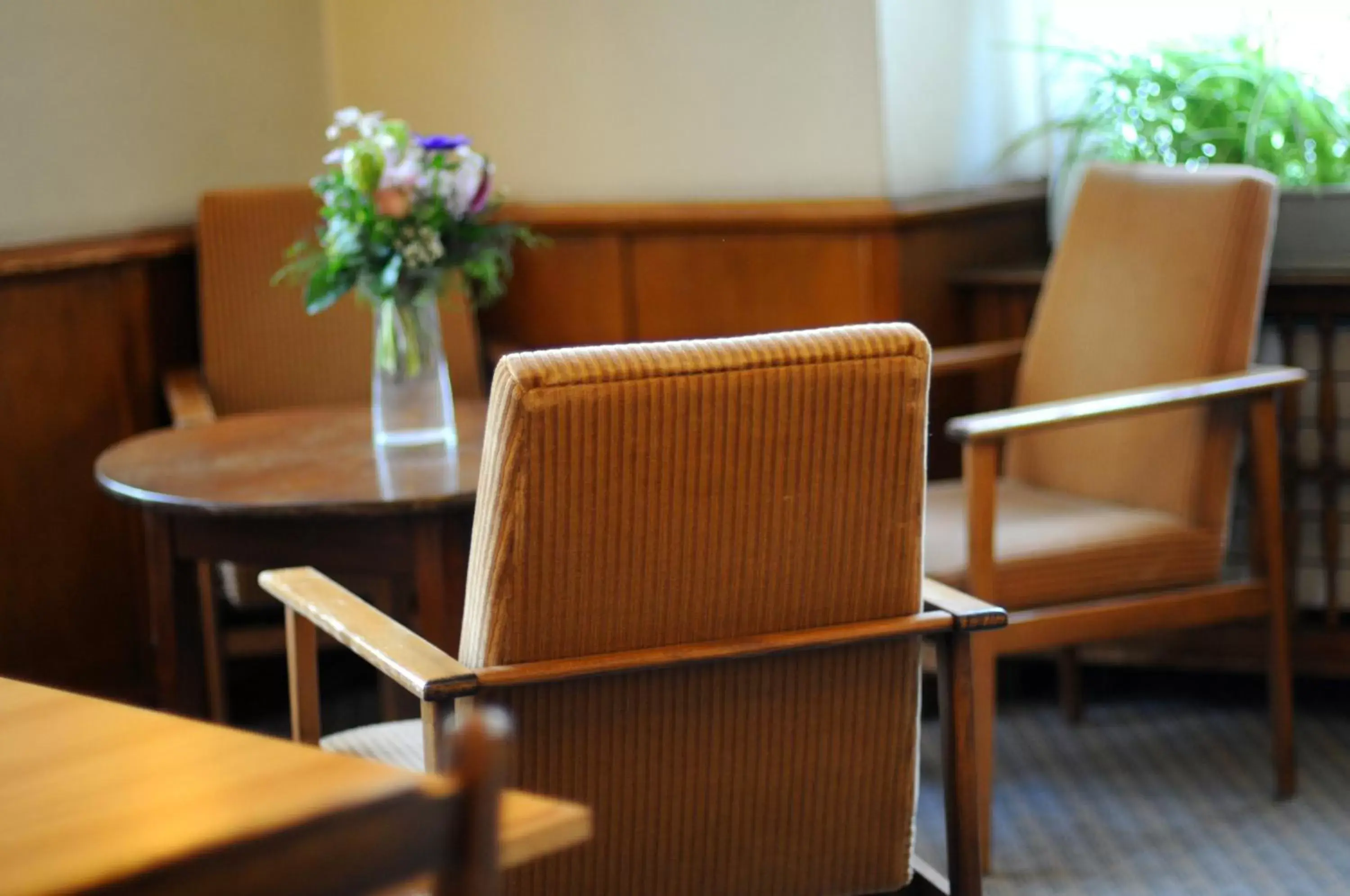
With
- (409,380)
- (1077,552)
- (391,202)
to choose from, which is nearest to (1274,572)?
(1077,552)

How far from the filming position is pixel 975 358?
3.12m

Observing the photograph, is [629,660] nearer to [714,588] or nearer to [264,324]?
[714,588]

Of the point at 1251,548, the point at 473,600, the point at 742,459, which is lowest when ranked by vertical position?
the point at 1251,548

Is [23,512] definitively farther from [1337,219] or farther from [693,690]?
[1337,219]

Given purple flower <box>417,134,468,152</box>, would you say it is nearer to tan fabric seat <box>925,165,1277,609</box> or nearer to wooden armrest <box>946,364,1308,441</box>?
wooden armrest <box>946,364,1308,441</box>

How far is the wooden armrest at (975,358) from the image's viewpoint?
3.07 metres

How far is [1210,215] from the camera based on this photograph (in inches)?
111

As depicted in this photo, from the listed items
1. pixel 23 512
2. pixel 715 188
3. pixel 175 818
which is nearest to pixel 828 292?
pixel 715 188

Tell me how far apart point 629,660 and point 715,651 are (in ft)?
0.27

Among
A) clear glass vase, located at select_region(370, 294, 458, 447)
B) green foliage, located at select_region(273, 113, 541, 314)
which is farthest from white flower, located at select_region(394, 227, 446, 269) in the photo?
clear glass vase, located at select_region(370, 294, 458, 447)

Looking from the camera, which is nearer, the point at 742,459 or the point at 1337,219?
the point at 742,459

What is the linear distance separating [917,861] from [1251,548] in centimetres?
127

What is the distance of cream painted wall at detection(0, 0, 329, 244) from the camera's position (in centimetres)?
310

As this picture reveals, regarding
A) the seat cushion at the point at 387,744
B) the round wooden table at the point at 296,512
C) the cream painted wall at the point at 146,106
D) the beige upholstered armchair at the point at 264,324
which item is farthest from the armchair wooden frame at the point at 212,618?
the seat cushion at the point at 387,744
